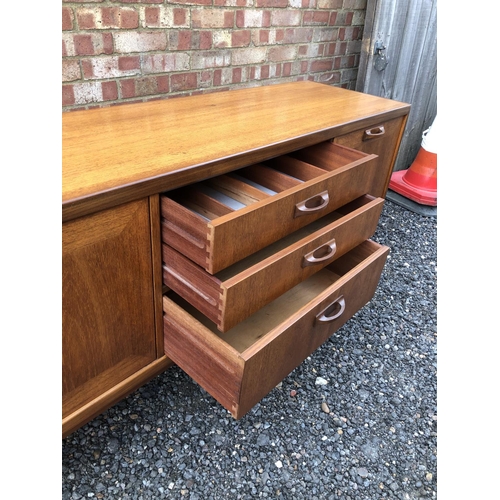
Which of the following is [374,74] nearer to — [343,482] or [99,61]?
[99,61]

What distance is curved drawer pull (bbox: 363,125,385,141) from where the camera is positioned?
1.39 meters

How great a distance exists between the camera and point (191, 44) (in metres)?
1.44

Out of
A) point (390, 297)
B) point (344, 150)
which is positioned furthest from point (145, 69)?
point (390, 297)

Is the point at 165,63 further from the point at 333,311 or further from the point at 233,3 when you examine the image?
the point at 333,311

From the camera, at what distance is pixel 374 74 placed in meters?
2.12

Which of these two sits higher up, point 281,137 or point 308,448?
point 281,137

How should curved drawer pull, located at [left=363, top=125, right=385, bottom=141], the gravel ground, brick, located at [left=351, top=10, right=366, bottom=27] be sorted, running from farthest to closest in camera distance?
brick, located at [left=351, top=10, right=366, bottom=27], curved drawer pull, located at [left=363, top=125, right=385, bottom=141], the gravel ground

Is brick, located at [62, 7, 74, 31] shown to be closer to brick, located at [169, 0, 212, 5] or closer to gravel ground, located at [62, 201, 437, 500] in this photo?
brick, located at [169, 0, 212, 5]

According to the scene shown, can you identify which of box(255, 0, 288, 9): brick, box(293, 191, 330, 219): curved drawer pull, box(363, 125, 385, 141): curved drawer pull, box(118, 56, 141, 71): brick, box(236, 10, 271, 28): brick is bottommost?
box(293, 191, 330, 219): curved drawer pull

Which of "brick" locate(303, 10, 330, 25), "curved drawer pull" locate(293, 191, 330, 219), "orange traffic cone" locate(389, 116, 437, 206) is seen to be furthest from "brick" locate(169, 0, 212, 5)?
"orange traffic cone" locate(389, 116, 437, 206)

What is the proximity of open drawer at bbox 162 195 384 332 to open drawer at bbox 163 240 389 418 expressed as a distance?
53 mm

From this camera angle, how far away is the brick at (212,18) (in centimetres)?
140

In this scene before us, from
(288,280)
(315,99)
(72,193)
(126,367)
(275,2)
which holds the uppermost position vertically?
(275,2)

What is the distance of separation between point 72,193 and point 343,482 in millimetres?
869
